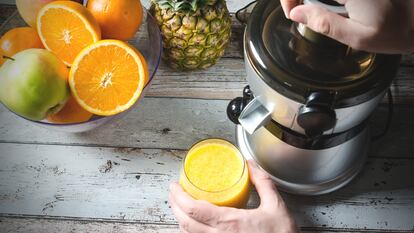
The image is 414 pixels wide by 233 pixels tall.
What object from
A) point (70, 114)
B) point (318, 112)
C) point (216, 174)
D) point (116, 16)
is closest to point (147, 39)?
point (116, 16)

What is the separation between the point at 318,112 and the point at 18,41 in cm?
58

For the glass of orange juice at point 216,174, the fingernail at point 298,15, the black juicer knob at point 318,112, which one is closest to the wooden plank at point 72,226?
the glass of orange juice at point 216,174

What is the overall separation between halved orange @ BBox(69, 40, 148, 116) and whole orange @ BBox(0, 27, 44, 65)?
138 millimetres

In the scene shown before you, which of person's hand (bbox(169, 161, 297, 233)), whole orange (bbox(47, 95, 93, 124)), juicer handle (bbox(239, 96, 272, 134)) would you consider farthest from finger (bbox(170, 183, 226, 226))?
whole orange (bbox(47, 95, 93, 124))

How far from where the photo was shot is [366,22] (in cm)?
59

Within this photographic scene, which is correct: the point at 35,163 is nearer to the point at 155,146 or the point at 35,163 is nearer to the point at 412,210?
the point at 155,146

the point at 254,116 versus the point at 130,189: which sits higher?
the point at 254,116

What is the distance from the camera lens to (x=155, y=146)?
0.90 meters

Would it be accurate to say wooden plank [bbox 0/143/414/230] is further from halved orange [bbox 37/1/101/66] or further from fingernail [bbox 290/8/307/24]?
fingernail [bbox 290/8/307/24]

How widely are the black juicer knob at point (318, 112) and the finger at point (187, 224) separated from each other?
250 mm

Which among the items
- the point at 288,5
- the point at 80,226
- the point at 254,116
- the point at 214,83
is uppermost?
the point at 288,5

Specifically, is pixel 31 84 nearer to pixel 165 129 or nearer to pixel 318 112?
pixel 165 129

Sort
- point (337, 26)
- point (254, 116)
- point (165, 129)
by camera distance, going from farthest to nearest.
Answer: point (165, 129), point (254, 116), point (337, 26)

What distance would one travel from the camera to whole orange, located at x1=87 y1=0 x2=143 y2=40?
0.84 meters
